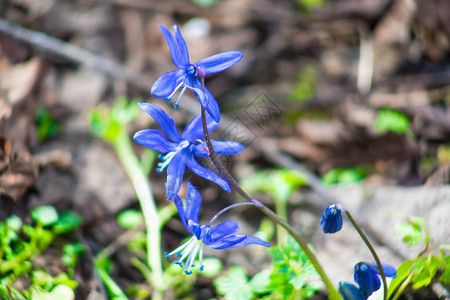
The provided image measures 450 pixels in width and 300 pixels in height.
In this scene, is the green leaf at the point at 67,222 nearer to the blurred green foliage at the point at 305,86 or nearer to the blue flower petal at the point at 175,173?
the blue flower petal at the point at 175,173

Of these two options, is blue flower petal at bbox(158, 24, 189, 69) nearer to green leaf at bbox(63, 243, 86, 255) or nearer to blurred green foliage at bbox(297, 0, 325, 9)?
green leaf at bbox(63, 243, 86, 255)

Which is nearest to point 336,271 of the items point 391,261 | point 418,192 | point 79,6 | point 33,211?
point 391,261

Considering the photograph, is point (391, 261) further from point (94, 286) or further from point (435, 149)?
point (94, 286)

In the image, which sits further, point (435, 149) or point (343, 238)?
point (435, 149)

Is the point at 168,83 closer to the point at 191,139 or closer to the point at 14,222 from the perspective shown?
the point at 191,139

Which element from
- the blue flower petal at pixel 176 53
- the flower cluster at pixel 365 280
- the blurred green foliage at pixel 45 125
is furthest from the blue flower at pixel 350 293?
the blurred green foliage at pixel 45 125

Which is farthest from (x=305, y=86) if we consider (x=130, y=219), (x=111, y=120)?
(x=130, y=219)

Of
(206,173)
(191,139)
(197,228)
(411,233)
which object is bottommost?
(411,233)
